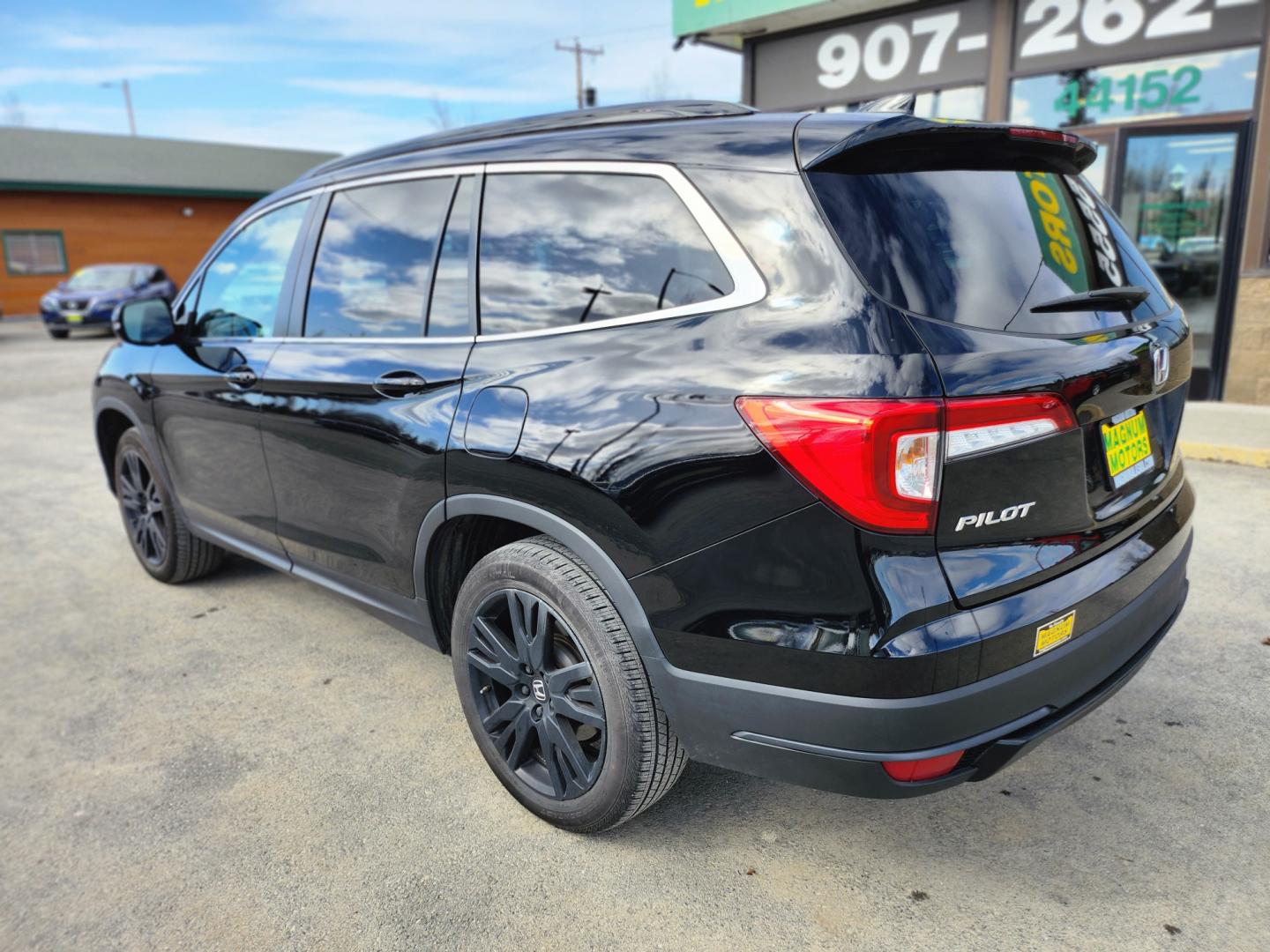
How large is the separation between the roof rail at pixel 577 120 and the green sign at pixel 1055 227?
733 millimetres

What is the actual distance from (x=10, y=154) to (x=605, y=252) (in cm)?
3324

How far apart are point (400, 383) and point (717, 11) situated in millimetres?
9342

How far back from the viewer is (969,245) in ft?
6.63

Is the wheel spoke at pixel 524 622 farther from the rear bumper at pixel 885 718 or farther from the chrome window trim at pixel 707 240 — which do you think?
the chrome window trim at pixel 707 240

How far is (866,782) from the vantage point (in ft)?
6.25

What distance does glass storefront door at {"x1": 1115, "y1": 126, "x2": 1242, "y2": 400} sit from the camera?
8.13m

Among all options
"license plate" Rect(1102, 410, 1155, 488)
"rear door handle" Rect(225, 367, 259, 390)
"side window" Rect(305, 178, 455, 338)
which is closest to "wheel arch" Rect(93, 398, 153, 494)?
"rear door handle" Rect(225, 367, 259, 390)

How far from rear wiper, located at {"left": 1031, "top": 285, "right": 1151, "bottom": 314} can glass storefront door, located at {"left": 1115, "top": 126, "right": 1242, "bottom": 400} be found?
22.8 feet

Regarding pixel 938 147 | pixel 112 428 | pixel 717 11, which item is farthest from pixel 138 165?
pixel 938 147

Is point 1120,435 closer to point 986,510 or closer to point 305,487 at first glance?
point 986,510

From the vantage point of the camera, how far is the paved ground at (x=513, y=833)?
2.15 meters

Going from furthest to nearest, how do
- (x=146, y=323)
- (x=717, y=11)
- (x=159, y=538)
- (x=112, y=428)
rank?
1. (x=717, y=11)
2. (x=112, y=428)
3. (x=159, y=538)
4. (x=146, y=323)

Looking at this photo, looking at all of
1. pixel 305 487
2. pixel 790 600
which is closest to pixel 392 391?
pixel 305 487

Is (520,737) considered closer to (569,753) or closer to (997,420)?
(569,753)
